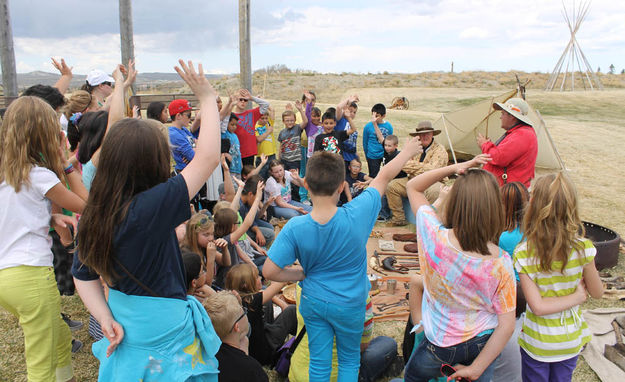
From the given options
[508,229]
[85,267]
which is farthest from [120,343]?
[508,229]

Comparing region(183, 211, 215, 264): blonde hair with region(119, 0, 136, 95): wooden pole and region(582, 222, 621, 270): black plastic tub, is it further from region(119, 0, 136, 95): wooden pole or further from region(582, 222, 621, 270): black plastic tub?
region(119, 0, 136, 95): wooden pole

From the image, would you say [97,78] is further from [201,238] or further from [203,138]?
[203,138]

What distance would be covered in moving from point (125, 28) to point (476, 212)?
24.1ft

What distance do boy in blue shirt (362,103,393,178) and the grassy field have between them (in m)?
3.78

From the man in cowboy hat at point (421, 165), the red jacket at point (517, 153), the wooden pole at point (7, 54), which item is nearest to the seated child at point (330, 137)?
the man in cowboy hat at point (421, 165)

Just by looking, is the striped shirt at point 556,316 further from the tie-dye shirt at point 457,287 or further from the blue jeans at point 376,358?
Result: the blue jeans at point 376,358

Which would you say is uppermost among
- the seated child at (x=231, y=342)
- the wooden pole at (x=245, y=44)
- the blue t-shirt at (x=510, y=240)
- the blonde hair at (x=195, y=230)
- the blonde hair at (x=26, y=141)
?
the wooden pole at (x=245, y=44)

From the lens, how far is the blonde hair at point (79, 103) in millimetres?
4609

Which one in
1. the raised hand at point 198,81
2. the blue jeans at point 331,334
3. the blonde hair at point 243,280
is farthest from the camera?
the blonde hair at point 243,280

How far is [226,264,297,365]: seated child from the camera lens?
3.28 meters

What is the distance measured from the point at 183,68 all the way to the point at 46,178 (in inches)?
42.5

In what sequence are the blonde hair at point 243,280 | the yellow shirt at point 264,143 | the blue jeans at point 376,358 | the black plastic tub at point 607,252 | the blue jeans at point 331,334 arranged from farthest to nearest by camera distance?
the yellow shirt at point 264,143
the black plastic tub at point 607,252
the blonde hair at point 243,280
the blue jeans at point 376,358
the blue jeans at point 331,334

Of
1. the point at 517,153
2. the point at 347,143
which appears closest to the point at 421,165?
the point at 347,143

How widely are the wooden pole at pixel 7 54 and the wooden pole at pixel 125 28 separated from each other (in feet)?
5.27
